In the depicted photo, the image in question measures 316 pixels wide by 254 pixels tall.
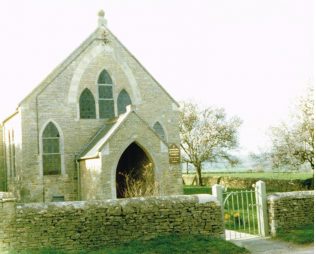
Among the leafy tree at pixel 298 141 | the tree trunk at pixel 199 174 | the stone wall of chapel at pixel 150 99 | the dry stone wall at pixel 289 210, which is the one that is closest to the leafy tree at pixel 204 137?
the tree trunk at pixel 199 174

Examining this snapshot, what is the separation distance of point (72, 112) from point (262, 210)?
12.5 m

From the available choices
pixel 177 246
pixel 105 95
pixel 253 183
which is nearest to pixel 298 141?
pixel 253 183

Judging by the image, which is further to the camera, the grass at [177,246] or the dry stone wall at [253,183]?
the dry stone wall at [253,183]

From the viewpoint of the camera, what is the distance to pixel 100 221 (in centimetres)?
1158

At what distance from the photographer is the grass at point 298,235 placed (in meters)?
12.8

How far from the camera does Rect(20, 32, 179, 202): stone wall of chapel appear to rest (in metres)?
21.7

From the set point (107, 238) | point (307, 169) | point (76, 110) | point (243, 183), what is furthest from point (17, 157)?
point (243, 183)

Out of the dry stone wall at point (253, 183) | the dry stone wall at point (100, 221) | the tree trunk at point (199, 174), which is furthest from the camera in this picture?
the tree trunk at point (199, 174)

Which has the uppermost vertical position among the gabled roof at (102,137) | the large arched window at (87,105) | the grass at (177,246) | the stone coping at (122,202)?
the large arched window at (87,105)

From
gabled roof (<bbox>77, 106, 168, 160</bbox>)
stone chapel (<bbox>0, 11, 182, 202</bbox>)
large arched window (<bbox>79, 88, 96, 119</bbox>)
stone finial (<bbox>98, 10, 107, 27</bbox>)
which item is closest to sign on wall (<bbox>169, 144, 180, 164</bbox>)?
stone chapel (<bbox>0, 11, 182, 202</bbox>)

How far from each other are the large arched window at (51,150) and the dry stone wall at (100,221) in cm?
1128

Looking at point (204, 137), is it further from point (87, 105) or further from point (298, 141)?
point (87, 105)

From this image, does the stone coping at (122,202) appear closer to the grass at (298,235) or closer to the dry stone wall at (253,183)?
the grass at (298,235)

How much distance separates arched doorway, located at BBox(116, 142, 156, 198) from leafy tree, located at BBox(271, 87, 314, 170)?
11381 millimetres
